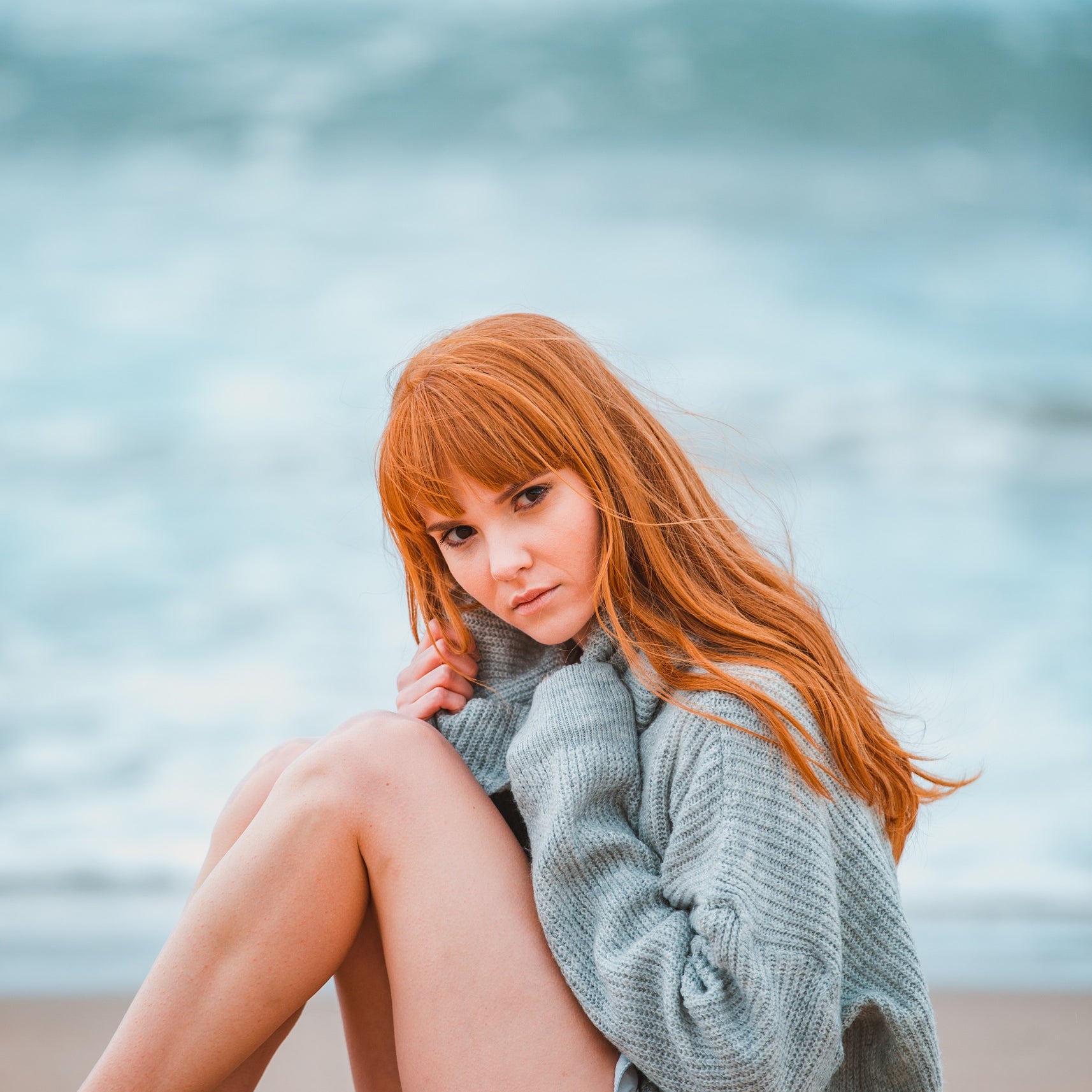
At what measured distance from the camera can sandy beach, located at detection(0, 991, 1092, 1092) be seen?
1.82 m

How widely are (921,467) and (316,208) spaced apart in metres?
2.84

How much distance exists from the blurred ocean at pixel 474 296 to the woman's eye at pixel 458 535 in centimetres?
259

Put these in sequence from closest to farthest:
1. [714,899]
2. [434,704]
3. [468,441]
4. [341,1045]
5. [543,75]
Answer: [714,899], [468,441], [434,704], [341,1045], [543,75]

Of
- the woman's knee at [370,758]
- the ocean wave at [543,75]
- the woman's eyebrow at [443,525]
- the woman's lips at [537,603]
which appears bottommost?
the woman's knee at [370,758]

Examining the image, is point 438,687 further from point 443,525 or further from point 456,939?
point 456,939

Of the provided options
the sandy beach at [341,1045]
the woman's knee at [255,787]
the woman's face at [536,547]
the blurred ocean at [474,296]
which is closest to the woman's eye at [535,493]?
the woman's face at [536,547]

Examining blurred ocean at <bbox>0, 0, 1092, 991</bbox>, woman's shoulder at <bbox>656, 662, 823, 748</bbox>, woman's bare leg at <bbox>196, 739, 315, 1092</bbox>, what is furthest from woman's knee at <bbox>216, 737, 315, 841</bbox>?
blurred ocean at <bbox>0, 0, 1092, 991</bbox>

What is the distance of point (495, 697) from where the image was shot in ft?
4.34

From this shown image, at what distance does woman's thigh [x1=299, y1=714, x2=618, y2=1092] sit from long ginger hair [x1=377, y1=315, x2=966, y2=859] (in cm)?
24

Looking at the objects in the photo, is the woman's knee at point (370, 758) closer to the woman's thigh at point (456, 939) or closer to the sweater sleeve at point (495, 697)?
the woman's thigh at point (456, 939)

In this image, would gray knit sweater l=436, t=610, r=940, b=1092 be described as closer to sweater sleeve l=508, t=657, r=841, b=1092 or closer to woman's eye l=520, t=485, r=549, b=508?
sweater sleeve l=508, t=657, r=841, b=1092

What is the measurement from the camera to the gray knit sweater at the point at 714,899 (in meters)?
0.91

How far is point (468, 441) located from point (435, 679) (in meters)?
0.32

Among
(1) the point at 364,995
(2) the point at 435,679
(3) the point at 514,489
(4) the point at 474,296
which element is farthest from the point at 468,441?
(4) the point at 474,296
